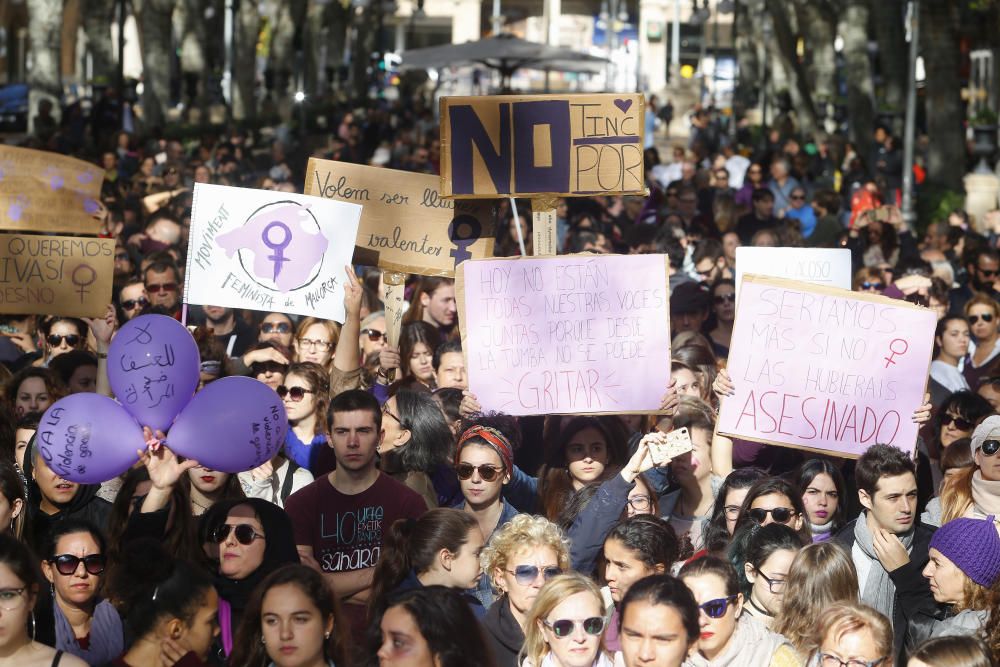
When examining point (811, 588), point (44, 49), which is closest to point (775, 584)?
point (811, 588)

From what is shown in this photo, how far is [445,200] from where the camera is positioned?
918 cm

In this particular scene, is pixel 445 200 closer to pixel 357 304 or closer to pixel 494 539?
pixel 357 304

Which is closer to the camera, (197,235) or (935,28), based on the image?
(197,235)

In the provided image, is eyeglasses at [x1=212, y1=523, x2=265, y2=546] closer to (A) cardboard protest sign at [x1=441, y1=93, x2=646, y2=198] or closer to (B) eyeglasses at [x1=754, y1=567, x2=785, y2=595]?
(B) eyeglasses at [x1=754, y1=567, x2=785, y2=595]

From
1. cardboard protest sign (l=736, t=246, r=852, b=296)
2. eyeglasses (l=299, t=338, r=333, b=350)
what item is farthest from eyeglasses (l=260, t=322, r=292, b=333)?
cardboard protest sign (l=736, t=246, r=852, b=296)

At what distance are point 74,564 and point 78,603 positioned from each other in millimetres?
133

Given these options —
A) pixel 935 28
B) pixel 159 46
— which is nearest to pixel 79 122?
pixel 159 46

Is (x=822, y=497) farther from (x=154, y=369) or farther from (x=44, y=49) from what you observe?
(x=44, y=49)

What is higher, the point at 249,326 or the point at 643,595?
the point at 249,326

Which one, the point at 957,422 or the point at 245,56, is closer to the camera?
the point at 957,422

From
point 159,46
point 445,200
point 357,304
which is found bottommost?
point 357,304

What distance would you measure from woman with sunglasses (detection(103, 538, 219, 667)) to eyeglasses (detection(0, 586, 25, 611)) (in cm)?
37

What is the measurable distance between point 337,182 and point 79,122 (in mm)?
17234

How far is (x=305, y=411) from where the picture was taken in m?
7.81
